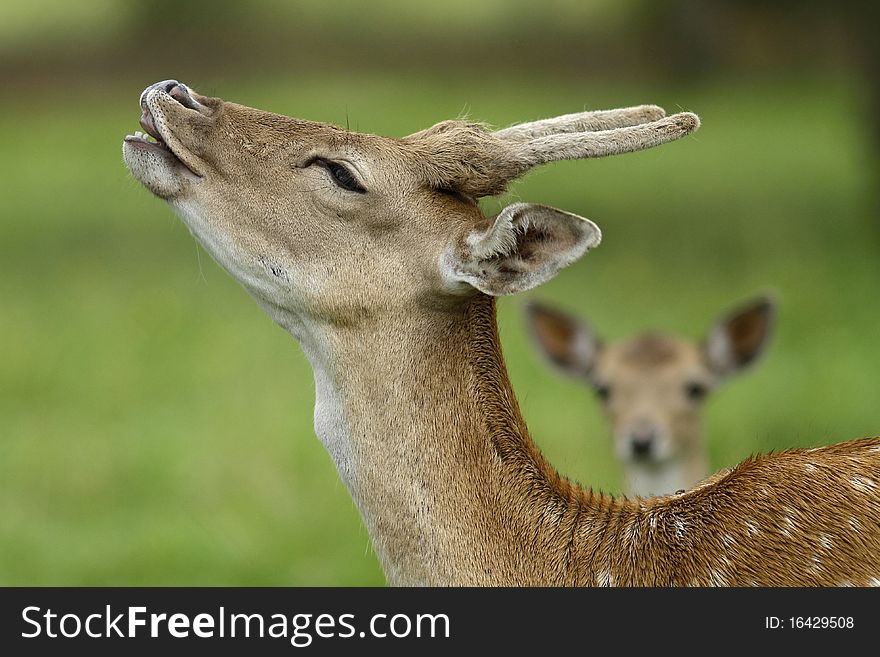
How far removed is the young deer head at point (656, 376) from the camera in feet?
26.6

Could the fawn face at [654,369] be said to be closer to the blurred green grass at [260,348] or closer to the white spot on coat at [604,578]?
the blurred green grass at [260,348]

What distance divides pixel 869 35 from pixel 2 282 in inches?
384

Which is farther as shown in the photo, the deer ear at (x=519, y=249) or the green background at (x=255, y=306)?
the green background at (x=255, y=306)

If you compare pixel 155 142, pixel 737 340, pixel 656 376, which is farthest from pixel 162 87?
pixel 737 340

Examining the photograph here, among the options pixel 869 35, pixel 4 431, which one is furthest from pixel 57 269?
pixel 869 35

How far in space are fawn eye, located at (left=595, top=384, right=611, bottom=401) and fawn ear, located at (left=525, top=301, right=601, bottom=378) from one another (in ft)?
0.58

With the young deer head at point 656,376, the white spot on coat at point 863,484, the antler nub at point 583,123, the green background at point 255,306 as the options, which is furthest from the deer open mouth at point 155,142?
the young deer head at point 656,376

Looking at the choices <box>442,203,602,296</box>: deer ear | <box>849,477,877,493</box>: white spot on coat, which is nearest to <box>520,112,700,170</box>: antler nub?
<box>442,203,602,296</box>: deer ear

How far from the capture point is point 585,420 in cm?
1113

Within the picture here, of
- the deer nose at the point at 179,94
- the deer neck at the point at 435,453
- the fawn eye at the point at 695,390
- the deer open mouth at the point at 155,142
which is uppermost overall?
the fawn eye at the point at 695,390

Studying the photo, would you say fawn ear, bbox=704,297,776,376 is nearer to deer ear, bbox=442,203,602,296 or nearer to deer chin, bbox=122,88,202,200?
deer ear, bbox=442,203,602,296

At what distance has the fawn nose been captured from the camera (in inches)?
317

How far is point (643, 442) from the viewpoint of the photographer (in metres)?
8.05

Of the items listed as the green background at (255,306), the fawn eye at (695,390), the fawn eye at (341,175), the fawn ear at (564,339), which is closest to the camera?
the fawn eye at (341,175)
